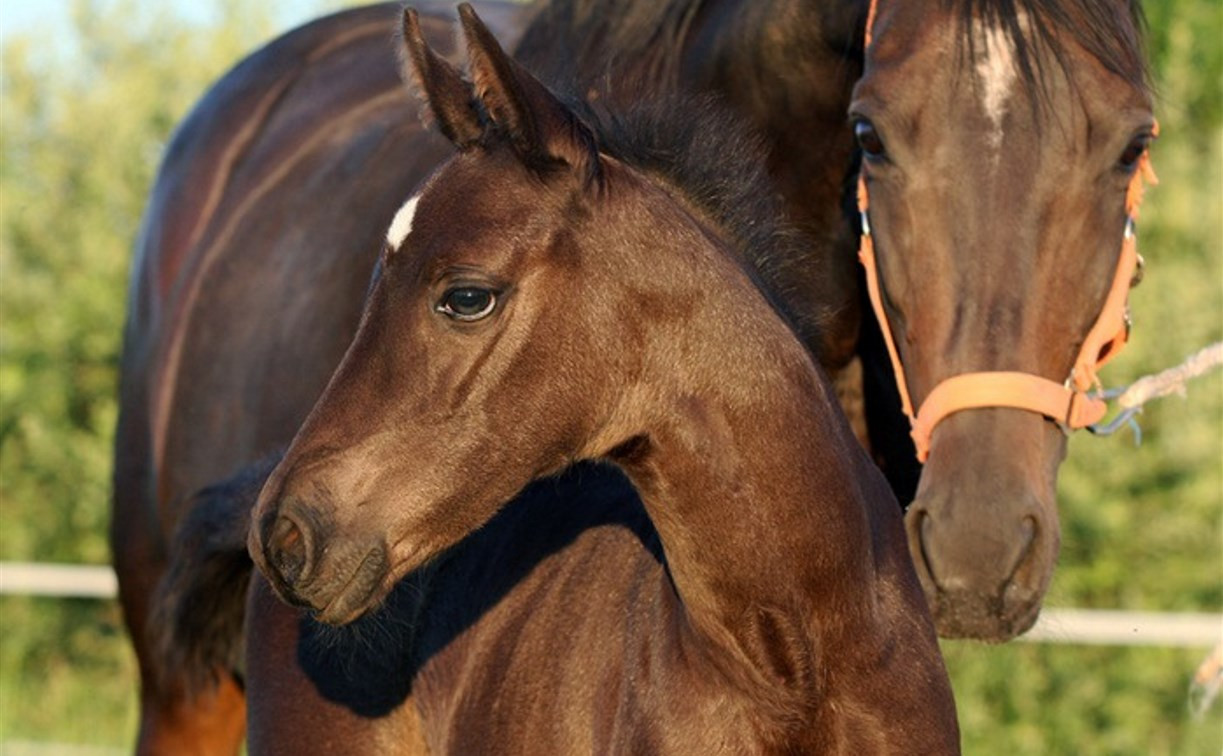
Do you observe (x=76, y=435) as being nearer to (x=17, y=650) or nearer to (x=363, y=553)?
(x=17, y=650)

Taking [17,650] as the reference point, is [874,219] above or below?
above

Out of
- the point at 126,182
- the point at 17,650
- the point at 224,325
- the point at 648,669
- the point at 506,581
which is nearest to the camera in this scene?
the point at 648,669

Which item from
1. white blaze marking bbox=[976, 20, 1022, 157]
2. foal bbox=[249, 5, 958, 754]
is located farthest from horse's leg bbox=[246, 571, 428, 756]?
white blaze marking bbox=[976, 20, 1022, 157]

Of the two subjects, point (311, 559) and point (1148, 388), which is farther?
point (1148, 388)

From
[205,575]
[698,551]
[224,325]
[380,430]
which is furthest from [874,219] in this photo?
[224,325]

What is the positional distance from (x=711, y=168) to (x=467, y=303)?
0.54 meters

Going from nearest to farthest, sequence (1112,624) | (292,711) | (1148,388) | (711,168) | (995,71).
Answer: (711,168) → (995,71) → (292,711) → (1148,388) → (1112,624)

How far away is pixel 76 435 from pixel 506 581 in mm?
8895

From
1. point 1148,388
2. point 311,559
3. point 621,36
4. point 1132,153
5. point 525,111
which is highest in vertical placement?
point 525,111

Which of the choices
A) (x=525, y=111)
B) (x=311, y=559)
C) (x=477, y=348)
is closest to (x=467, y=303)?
(x=477, y=348)

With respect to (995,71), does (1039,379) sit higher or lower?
lower

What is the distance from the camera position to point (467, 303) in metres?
→ 2.62

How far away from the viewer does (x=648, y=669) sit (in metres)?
2.86

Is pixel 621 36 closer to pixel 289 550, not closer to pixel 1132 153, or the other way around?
pixel 1132 153
